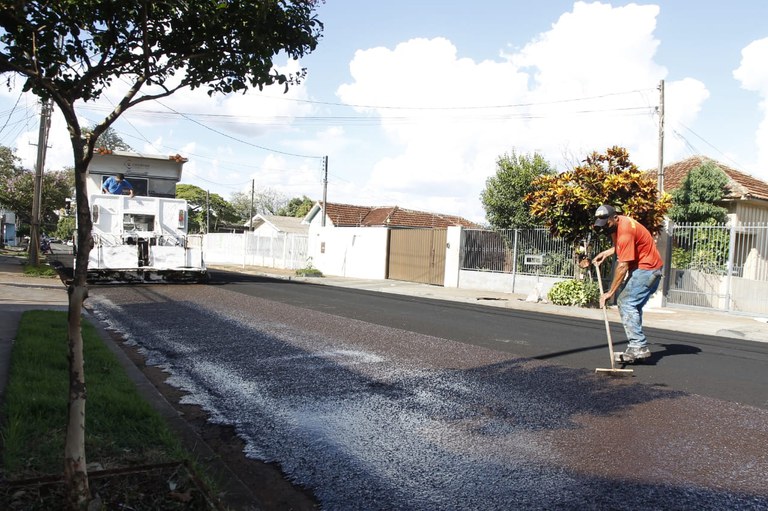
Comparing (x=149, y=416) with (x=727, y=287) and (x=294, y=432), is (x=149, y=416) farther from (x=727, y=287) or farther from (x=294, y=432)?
(x=727, y=287)

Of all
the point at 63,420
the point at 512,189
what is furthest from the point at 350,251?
the point at 63,420

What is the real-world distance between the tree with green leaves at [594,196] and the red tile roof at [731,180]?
5.53 meters

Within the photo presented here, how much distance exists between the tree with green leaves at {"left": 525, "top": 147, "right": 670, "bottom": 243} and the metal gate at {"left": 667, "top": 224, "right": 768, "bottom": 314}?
115 centimetres

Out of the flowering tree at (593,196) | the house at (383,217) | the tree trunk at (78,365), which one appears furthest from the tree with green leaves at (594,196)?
the house at (383,217)

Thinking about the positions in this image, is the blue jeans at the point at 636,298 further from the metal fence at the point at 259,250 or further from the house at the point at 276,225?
the house at the point at 276,225

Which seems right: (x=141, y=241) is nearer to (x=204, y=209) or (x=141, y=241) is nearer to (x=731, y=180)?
(x=731, y=180)

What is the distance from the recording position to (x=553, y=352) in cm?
806

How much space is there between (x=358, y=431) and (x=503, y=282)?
16037mm

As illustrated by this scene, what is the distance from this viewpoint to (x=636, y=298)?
280 inches

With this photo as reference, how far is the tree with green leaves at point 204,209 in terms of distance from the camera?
71000 millimetres

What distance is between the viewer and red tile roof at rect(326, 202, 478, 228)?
45.2m

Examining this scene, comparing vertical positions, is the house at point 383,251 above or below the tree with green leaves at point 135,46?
below

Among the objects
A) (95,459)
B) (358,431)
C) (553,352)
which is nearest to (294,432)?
(358,431)

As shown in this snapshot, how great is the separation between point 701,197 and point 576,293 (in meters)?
5.89
